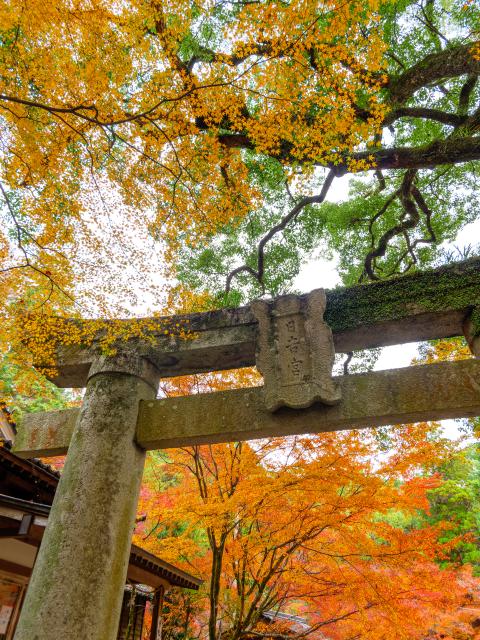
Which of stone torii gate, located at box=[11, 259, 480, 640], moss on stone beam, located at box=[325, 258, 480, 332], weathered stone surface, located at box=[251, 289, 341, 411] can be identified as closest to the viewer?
stone torii gate, located at box=[11, 259, 480, 640]

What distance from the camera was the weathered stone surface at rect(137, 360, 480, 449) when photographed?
342 cm

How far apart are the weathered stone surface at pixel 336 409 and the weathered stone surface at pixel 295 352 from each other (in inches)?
5.9

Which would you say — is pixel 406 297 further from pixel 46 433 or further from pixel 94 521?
pixel 46 433

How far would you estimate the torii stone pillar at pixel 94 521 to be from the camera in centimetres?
318

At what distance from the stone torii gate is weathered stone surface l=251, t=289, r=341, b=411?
11 mm

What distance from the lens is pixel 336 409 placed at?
3.60 meters

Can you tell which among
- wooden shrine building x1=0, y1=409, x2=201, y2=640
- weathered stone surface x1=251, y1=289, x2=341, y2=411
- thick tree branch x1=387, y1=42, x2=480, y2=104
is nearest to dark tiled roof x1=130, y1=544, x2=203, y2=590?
wooden shrine building x1=0, y1=409, x2=201, y2=640

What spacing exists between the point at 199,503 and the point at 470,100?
347 inches

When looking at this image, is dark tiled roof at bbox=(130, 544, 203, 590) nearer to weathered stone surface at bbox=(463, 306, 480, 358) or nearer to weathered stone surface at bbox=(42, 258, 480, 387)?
weathered stone surface at bbox=(42, 258, 480, 387)

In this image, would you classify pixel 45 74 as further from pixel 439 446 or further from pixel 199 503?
pixel 439 446

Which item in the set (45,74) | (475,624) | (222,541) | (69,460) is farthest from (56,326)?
(475,624)

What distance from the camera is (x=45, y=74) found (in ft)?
20.4

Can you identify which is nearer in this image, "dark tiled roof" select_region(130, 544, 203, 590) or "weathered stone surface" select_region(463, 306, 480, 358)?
"weathered stone surface" select_region(463, 306, 480, 358)

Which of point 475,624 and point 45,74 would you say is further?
point 475,624
